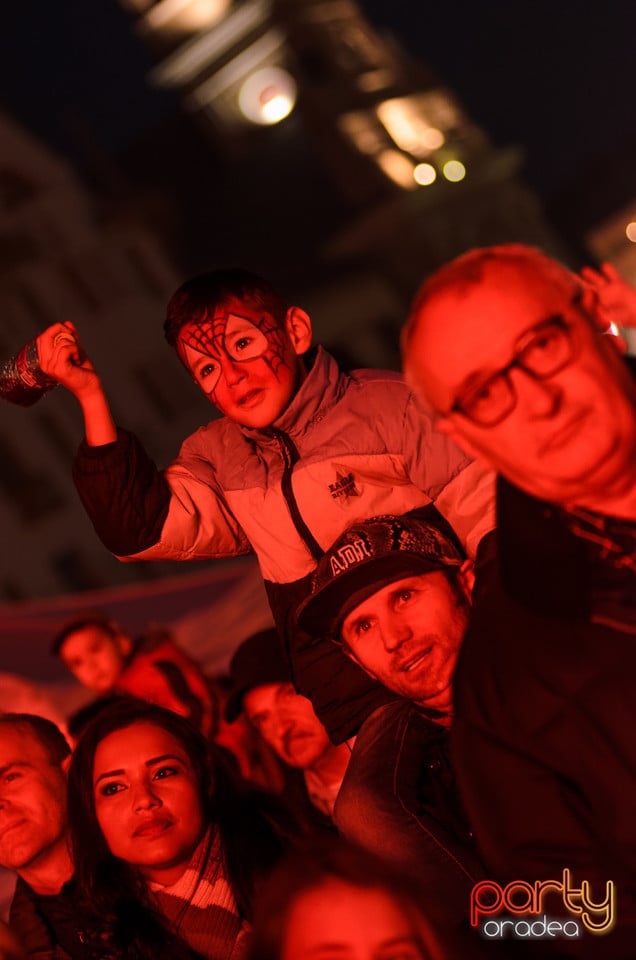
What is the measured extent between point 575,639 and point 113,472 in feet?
3.55

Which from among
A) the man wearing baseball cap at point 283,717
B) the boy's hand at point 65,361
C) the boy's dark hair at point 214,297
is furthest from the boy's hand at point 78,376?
the man wearing baseball cap at point 283,717

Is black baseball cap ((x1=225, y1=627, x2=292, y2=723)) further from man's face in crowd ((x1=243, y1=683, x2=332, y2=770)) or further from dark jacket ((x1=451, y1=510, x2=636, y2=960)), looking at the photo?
dark jacket ((x1=451, y1=510, x2=636, y2=960))

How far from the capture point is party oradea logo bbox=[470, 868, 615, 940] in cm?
179

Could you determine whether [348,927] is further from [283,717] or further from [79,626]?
[79,626]

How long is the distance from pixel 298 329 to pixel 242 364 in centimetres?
19

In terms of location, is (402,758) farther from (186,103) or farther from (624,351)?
(186,103)

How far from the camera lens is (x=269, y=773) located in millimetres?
4125

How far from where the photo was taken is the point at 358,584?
7.86ft

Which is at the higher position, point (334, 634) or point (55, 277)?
point (55, 277)

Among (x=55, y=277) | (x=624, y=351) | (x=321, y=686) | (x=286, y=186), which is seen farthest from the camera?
(x=286, y=186)

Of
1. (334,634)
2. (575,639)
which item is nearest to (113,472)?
(334,634)

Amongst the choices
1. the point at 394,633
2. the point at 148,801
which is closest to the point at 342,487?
the point at 394,633

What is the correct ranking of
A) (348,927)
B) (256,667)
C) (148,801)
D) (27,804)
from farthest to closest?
1. (256,667)
2. (27,804)
3. (148,801)
4. (348,927)

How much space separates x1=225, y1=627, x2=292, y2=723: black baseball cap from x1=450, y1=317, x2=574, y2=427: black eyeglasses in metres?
2.23
